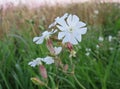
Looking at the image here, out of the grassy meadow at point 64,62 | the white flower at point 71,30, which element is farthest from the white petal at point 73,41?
the grassy meadow at point 64,62

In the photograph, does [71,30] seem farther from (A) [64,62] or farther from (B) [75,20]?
(A) [64,62]

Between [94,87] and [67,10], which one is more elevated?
[67,10]

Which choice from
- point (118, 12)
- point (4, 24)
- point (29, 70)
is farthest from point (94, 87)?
point (118, 12)

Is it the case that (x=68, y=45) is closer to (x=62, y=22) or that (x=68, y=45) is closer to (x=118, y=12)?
(x=62, y=22)

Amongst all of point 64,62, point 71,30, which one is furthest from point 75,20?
point 64,62

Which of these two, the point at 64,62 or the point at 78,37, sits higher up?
the point at 78,37

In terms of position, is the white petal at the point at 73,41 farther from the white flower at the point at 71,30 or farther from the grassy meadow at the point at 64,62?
the grassy meadow at the point at 64,62

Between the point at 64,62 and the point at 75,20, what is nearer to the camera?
the point at 75,20

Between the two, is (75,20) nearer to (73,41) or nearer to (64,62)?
(73,41)

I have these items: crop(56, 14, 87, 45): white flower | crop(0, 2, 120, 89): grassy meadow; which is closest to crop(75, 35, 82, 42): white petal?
crop(56, 14, 87, 45): white flower
